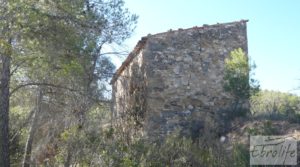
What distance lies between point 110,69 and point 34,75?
3125 millimetres

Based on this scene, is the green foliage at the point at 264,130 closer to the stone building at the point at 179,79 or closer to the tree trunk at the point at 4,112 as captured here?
the stone building at the point at 179,79

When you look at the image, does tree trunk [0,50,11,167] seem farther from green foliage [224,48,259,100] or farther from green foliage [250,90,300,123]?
green foliage [250,90,300,123]

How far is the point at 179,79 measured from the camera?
16469 mm

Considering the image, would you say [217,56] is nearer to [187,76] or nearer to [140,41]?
[187,76]

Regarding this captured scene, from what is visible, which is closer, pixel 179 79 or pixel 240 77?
pixel 240 77

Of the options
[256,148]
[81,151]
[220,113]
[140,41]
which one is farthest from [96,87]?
[256,148]

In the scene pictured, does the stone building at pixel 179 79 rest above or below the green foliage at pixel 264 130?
above

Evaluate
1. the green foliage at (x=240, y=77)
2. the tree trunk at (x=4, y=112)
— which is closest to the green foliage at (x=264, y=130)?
the green foliage at (x=240, y=77)

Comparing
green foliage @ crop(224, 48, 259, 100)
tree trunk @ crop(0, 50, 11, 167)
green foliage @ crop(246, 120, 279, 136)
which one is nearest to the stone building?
green foliage @ crop(224, 48, 259, 100)

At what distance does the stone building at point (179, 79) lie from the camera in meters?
16.0

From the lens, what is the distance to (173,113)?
16.2m

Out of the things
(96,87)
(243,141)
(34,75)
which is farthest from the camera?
(96,87)

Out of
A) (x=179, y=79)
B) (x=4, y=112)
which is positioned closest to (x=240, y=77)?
(x=179, y=79)

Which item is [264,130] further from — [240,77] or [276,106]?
[276,106]
